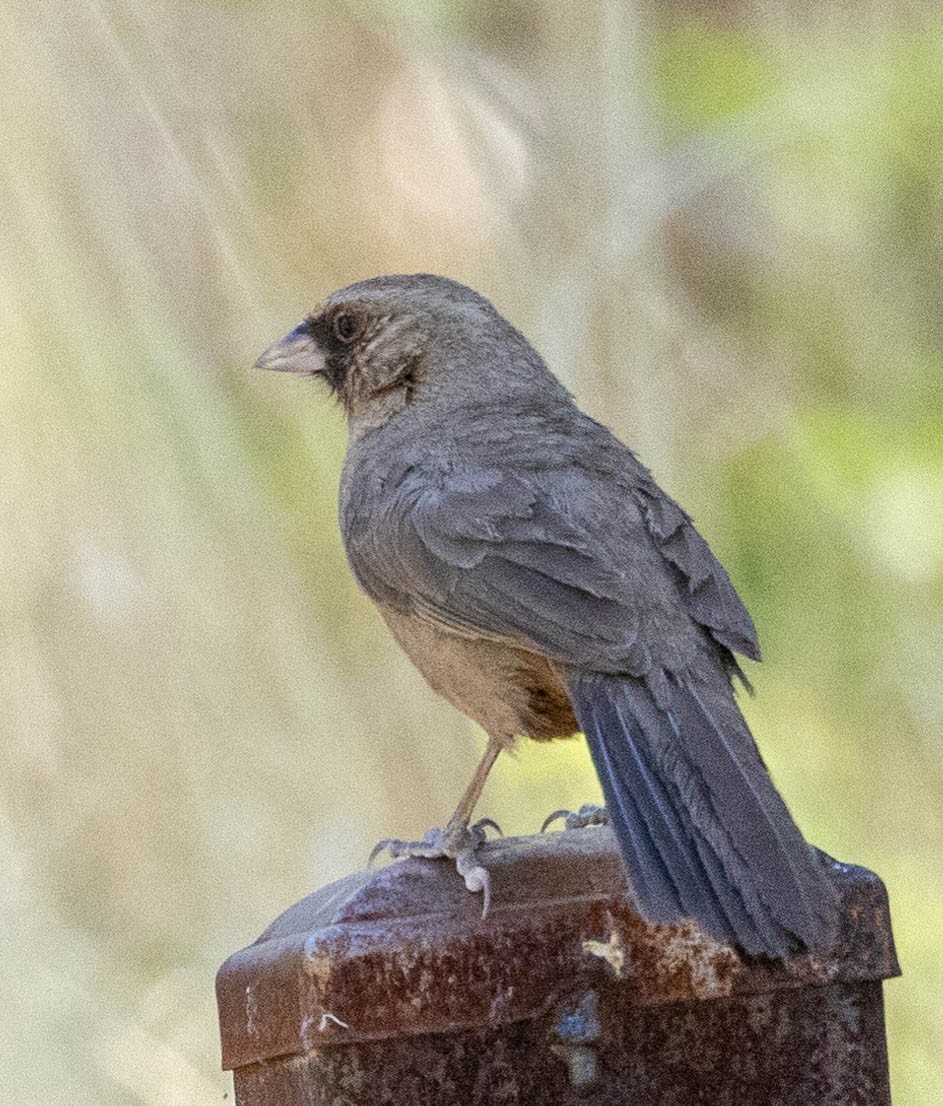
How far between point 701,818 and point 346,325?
1711 mm

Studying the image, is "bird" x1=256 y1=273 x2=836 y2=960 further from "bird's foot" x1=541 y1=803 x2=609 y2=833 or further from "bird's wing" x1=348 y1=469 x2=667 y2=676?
"bird's foot" x1=541 y1=803 x2=609 y2=833

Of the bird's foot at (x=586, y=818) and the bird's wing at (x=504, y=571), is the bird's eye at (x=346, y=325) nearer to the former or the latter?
the bird's wing at (x=504, y=571)

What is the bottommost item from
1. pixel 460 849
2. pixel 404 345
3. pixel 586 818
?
pixel 460 849

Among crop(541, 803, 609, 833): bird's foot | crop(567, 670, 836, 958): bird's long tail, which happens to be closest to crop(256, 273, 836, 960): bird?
crop(567, 670, 836, 958): bird's long tail

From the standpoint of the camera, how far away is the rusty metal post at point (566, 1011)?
7.77 feet

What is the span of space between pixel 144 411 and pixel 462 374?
68.3 inches

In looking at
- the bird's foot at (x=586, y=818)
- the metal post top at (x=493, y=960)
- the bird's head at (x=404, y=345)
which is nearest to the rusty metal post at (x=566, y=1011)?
the metal post top at (x=493, y=960)

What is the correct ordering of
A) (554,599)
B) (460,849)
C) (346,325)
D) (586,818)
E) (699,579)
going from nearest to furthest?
(460,849) < (554,599) < (699,579) < (586,818) < (346,325)

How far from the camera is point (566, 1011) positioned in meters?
2.39

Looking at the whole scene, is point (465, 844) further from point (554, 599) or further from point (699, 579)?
point (699, 579)

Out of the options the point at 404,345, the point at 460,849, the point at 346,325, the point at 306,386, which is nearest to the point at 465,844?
the point at 460,849

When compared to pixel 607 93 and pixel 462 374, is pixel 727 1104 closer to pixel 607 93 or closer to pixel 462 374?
pixel 462 374

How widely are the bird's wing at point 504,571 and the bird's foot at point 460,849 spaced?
320mm

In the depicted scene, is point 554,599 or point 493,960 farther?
point 554,599
